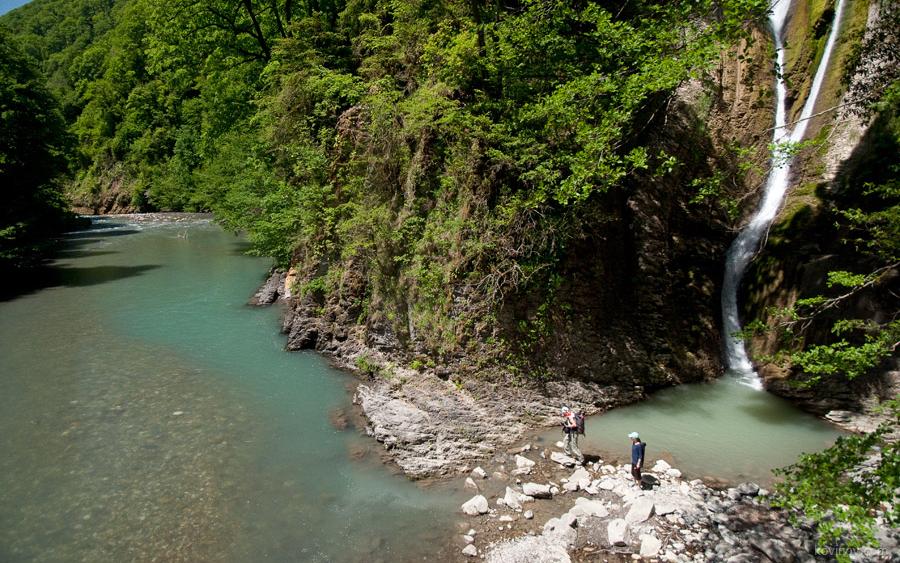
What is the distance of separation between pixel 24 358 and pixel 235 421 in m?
8.98

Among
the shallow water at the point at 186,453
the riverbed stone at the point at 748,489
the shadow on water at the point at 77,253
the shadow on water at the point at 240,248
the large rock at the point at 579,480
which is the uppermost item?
the shadow on water at the point at 240,248

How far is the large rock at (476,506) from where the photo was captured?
8430 millimetres

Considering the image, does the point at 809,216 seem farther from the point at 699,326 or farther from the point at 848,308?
the point at 699,326

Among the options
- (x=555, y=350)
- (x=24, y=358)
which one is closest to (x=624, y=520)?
(x=555, y=350)

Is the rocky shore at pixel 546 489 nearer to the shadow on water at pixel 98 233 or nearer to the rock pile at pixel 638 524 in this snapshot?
the rock pile at pixel 638 524

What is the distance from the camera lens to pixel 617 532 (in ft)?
25.4

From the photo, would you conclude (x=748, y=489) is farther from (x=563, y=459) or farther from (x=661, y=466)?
(x=563, y=459)

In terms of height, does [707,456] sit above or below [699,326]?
below

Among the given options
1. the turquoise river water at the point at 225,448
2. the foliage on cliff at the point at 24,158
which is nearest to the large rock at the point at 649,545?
the turquoise river water at the point at 225,448

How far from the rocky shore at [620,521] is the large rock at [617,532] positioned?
0.01 meters

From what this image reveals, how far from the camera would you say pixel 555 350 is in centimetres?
1187

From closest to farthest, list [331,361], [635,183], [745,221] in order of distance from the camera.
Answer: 1. [635,183]
2. [745,221]
3. [331,361]

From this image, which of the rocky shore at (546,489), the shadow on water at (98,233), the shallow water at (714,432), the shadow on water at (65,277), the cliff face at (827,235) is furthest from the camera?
the shadow on water at (98,233)

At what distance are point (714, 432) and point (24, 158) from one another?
32534mm
